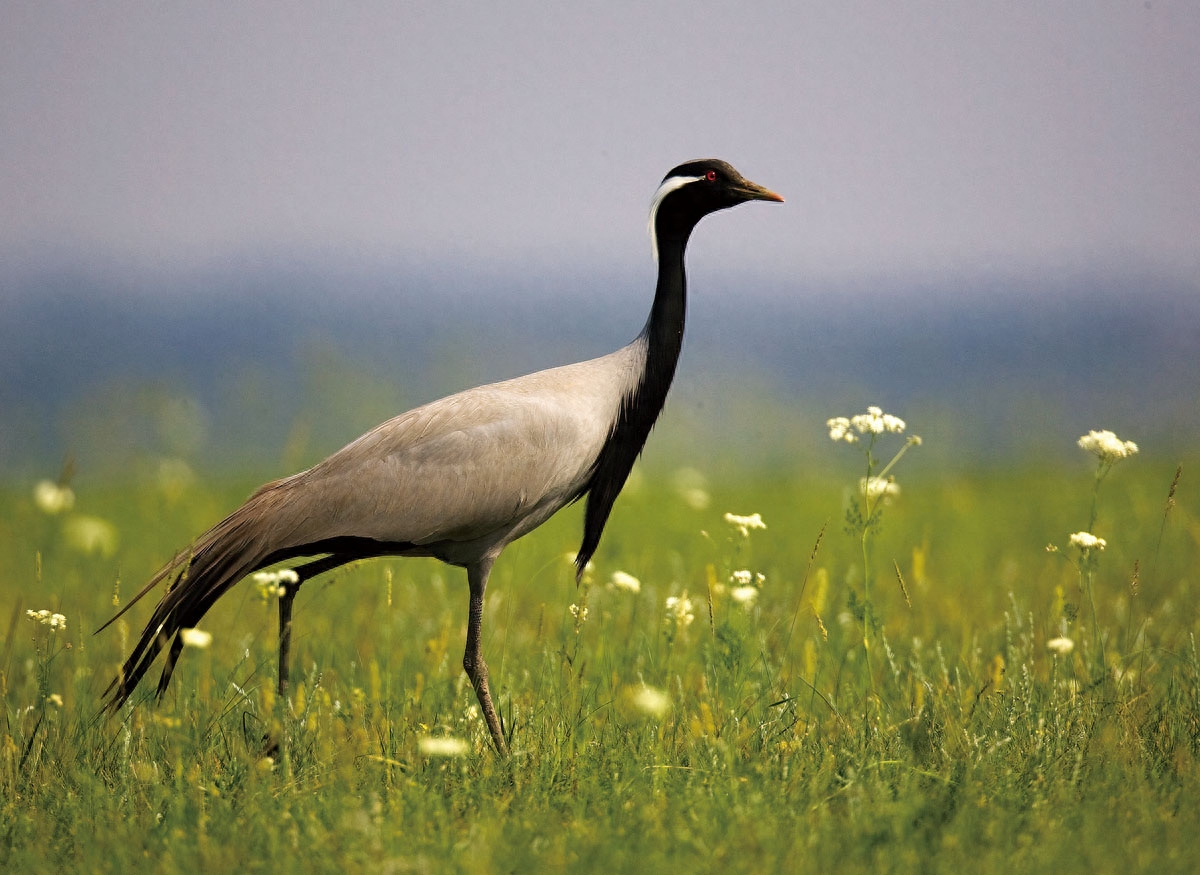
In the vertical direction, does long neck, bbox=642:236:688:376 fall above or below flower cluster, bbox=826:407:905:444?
above

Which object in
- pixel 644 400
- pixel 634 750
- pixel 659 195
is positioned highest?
pixel 659 195

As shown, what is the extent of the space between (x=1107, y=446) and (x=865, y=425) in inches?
31.1

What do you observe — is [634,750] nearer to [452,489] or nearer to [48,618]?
[452,489]

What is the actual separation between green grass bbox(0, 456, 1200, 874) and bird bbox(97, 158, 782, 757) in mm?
271

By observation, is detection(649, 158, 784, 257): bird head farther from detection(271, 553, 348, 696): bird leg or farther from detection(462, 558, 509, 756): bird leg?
detection(271, 553, 348, 696): bird leg

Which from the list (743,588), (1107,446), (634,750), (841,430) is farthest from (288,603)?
(1107,446)

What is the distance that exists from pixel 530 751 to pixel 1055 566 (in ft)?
16.2

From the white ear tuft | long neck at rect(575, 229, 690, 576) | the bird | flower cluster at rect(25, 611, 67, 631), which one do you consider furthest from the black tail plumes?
the white ear tuft

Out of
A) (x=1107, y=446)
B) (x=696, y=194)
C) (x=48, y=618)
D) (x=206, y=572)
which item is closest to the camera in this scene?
(x=48, y=618)

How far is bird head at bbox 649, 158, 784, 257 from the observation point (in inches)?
196

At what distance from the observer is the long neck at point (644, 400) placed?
4.82 metres

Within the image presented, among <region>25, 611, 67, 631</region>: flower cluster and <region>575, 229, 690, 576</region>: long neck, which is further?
<region>575, 229, 690, 576</region>: long neck

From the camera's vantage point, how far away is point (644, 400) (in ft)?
15.9

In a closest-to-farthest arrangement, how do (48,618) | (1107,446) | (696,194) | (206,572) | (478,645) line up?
(48,618), (1107,446), (206,572), (478,645), (696,194)
